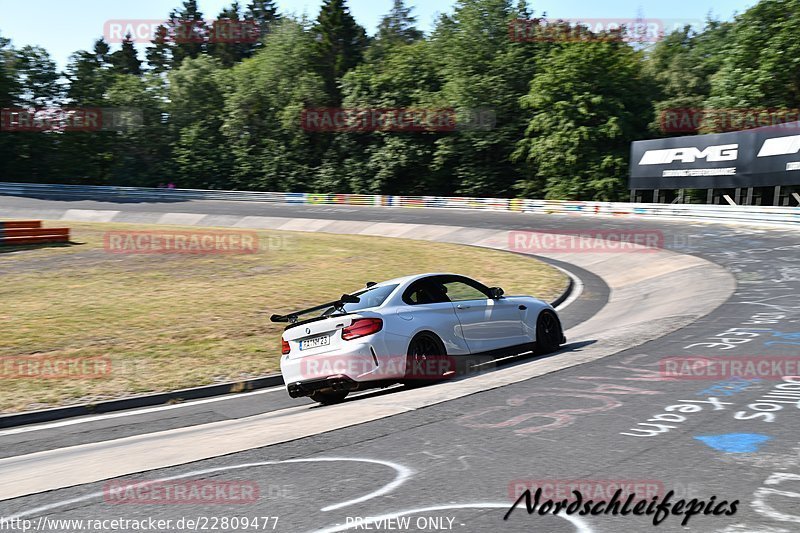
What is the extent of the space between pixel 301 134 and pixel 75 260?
46.4 m

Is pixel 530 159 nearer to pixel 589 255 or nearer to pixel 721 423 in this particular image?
pixel 589 255

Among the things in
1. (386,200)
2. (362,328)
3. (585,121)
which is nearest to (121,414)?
(362,328)

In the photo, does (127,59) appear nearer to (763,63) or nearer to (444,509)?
(763,63)

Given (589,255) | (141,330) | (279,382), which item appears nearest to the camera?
(279,382)

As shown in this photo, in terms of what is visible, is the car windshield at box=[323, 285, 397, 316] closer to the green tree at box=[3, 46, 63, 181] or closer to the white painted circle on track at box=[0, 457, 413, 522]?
the white painted circle on track at box=[0, 457, 413, 522]

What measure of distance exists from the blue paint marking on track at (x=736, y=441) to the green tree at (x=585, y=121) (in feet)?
161

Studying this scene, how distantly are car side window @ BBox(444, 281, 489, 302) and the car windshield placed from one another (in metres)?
0.96

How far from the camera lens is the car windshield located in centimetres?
957

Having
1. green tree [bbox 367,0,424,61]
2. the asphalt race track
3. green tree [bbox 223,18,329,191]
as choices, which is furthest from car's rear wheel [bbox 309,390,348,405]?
green tree [bbox 367,0,424,61]

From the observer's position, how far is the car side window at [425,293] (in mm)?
9812

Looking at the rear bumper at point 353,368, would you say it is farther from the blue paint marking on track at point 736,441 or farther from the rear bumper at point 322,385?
the blue paint marking on track at point 736,441

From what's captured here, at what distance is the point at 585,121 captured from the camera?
182ft

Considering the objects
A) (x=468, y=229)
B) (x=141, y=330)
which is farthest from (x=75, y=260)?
(x=468, y=229)

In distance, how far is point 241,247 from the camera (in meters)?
28.3
